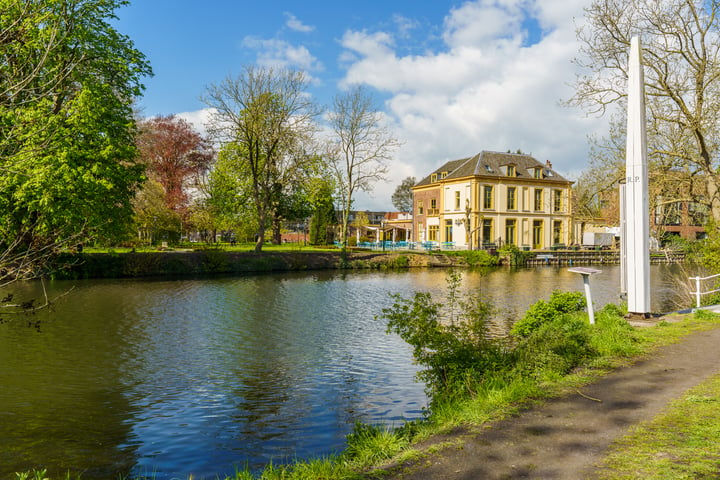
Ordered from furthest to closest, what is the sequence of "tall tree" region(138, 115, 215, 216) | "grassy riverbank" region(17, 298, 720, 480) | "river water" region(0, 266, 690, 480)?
"tall tree" region(138, 115, 215, 216) → "river water" region(0, 266, 690, 480) → "grassy riverbank" region(17, 298, 720, 480)

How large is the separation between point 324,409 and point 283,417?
0.69m

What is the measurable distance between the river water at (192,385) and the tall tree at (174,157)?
2863cm

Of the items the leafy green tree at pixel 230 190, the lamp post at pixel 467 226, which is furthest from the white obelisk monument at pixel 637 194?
the lamp post at pixel 467 226

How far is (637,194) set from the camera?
11.2 m

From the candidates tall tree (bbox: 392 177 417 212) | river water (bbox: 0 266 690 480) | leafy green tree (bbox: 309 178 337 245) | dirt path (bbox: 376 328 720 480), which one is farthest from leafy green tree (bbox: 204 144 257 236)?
tall tree (bbox: 392 177 417 212)

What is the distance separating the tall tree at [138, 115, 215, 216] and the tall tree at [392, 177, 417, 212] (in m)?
58.8

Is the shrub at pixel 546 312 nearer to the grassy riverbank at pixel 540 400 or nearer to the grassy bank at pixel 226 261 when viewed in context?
the grassy riverbank at pixel 540 400

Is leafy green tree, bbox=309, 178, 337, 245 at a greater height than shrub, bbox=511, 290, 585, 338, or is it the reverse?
leafy green tree, bbox=309, 178, 337, 245

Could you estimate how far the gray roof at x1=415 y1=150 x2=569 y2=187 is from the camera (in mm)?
53312

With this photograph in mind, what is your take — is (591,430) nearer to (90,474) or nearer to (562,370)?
(562,370)

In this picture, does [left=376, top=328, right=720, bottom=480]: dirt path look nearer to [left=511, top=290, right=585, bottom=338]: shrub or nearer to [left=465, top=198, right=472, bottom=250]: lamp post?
[left=511, top=290, right=585, bottom=338]: shrub

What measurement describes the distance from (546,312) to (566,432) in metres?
8.13

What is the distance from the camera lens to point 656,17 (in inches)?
596

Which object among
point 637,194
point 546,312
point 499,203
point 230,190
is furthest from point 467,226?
point 637,194
